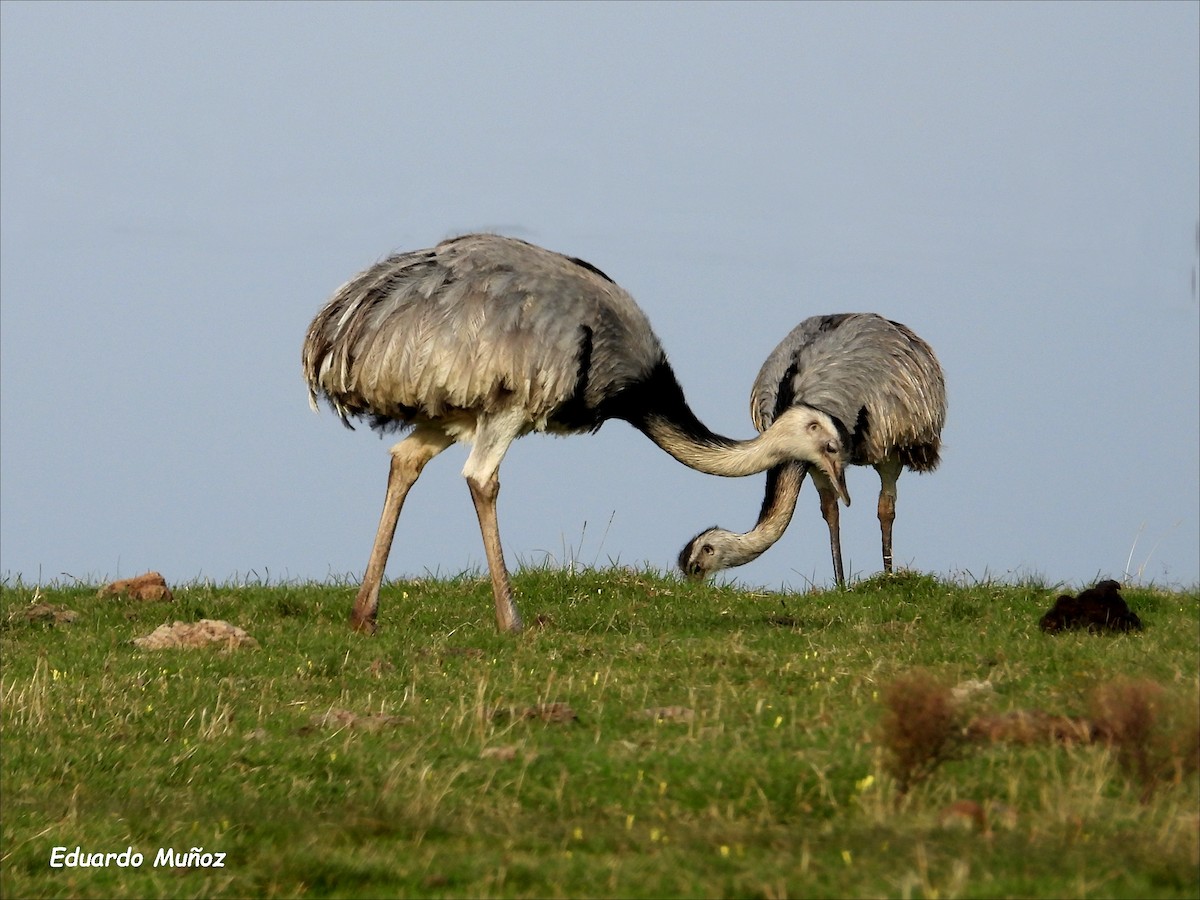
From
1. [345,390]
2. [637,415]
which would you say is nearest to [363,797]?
[345,390]

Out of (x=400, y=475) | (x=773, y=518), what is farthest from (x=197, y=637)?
(x=773, y=518)

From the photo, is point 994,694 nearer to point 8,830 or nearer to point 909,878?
point 909,878

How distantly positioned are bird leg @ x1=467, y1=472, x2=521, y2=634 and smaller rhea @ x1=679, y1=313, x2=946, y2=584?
170 inches

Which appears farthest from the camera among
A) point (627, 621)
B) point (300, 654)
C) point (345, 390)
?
point (627, 621)

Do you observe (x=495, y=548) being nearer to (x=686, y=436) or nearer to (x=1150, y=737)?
(x=686, y=436)

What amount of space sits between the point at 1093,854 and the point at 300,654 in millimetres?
6270

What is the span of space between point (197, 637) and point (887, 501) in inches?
346

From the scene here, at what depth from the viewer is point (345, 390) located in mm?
11906

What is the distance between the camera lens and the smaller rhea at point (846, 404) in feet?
54.6

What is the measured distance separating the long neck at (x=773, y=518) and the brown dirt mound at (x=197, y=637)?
6384 millimetres

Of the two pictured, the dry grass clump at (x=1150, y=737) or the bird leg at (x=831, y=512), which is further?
the bird leg at (x=831, y=512)

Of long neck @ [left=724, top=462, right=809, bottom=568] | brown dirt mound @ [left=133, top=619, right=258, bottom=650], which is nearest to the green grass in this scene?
brown dirt mound @ [left=133, top=619, right=258, bottom=650]

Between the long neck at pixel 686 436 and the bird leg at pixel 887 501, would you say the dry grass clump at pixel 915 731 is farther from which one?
the bird leg at pixel 887 501

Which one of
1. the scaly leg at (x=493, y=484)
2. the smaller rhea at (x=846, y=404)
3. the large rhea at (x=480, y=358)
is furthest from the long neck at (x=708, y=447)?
the smaller rhea at (x=846, y=404)
